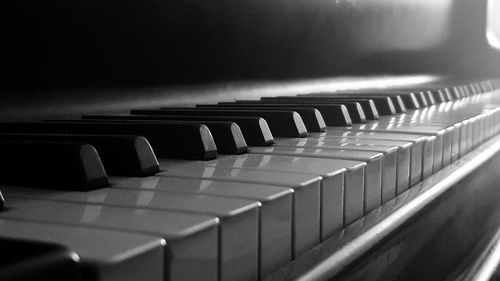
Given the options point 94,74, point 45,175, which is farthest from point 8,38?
point 45,175

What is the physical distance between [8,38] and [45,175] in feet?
0.99

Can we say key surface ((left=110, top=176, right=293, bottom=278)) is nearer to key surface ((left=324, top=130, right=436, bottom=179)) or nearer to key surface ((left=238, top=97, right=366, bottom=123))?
key surface ((left=324, top=130, right=436, bottom=179))

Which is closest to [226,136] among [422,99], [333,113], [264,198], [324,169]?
[324,169]

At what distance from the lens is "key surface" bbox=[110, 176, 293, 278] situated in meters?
0.53

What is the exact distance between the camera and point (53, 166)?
1.81ft

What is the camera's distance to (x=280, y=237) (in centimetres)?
56

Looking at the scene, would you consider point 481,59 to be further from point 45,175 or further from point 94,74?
point 45,175

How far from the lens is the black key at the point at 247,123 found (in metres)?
0.84

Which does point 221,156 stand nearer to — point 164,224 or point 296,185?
point 296,185

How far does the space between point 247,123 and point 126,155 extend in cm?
28

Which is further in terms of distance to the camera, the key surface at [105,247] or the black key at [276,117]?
the black key at [276,117]

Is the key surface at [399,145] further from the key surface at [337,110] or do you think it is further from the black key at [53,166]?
the black key at [53,166]

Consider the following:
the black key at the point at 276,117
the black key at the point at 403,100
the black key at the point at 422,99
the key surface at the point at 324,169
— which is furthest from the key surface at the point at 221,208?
the black key at the point at 422,99

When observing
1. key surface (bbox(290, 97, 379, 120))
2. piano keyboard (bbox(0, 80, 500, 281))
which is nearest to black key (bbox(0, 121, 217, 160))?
piano keyboard (bbox(0, 80, 500, 281))
